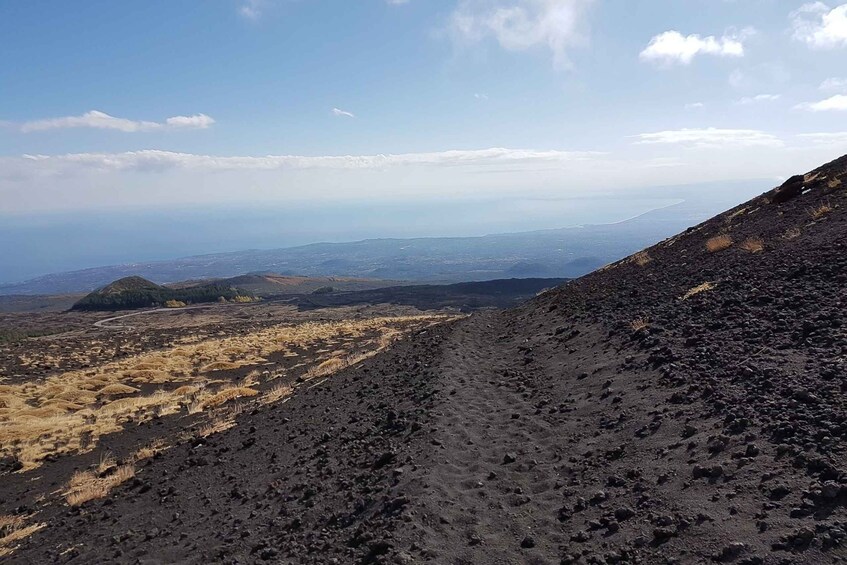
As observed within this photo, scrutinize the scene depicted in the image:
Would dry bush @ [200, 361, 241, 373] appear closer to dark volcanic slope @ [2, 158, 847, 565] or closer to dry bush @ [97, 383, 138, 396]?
dry bush @ [97, 383, 138, 396]

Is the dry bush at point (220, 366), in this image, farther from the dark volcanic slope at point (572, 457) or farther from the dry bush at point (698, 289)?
the dry bush at point (698, 289)

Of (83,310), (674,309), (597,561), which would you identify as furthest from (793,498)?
(83,310)

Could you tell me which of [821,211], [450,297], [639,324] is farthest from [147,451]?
[450,297]

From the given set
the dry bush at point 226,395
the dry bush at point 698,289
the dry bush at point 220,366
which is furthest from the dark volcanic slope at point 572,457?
the dry bush at point 220,366

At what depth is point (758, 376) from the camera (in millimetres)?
6629

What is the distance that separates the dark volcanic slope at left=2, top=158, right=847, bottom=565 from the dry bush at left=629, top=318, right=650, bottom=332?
0.13m

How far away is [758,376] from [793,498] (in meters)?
2.76

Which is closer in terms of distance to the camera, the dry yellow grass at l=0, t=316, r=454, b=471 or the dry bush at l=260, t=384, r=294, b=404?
the dry yellow grass at l=0, t=316, r=454, b=471

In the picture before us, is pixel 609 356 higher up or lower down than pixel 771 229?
lower down

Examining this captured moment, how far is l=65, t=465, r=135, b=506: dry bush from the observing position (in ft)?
31.4

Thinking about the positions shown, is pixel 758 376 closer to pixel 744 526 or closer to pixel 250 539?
pixel 744 526

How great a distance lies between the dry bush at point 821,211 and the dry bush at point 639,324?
24.0 ft

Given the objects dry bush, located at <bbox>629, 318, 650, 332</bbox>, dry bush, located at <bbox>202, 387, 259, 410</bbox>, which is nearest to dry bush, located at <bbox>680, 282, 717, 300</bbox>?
dry bush, located at <bbox>629, 318, 650, 332</bbox>

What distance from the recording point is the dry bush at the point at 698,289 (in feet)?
38.2
